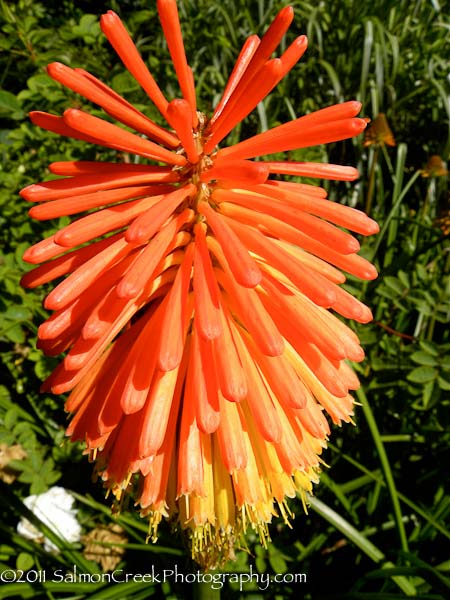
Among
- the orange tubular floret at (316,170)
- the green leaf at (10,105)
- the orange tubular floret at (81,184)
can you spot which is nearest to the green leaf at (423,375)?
the orange tubular floret at (316,170)

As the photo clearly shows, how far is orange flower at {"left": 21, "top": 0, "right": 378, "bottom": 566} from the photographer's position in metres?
1.25

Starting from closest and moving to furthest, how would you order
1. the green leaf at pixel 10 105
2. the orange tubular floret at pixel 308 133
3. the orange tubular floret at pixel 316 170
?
the orange tubular floret at pixel 308 133
the orange tubular floret at pixel 316 170
the green leaf at pixel 10 105

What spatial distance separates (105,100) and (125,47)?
0.14 m

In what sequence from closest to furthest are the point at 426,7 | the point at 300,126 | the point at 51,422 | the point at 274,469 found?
the point at 300,126 → the point at 274,469 → the point at 51,422 → the point at 426,7

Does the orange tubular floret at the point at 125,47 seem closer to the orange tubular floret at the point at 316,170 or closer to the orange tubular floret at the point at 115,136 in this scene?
the orange tubular floret at the point at 115,136

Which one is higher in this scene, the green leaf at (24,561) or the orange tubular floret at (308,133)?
the orange tubular floret at (308,133)

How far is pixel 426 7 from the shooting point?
6367 millimetres

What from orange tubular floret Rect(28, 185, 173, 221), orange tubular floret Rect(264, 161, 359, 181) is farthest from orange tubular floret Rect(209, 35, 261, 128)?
orange tubular floret Rect(28, 185, 173, 221)

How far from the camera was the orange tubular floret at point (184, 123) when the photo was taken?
1.16m

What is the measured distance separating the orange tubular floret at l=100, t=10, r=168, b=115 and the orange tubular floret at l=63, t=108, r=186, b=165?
0.15m

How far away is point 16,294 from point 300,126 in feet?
5.22

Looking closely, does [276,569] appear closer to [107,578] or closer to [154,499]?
[107,578]

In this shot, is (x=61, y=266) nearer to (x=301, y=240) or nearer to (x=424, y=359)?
(x=301, y=240)

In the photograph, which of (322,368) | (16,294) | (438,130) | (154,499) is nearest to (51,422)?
(16,294)
